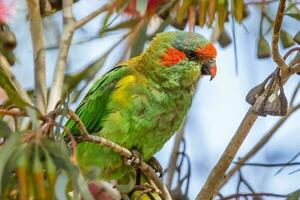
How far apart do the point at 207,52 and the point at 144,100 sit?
24cm

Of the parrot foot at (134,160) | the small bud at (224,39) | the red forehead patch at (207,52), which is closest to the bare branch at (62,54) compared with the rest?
the parrot foot at (134,160)

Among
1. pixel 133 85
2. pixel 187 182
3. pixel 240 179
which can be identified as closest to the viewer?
pixel 240 179

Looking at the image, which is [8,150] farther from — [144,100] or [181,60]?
[181,60]

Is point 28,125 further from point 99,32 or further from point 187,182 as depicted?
point 187,182

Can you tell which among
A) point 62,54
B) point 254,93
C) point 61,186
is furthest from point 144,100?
point 61,186

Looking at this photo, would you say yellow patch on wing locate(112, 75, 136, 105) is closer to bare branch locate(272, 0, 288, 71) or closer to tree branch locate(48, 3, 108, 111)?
tree branch locate(48, 3, 108, 111)

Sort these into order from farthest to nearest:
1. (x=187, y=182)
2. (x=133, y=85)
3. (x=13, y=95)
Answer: (x=133, y=85) < (x=187, y=182) < (x=13, y=95)

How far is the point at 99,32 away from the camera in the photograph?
249cm

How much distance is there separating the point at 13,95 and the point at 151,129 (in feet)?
2.67

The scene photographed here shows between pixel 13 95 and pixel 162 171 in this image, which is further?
pixel 162 171

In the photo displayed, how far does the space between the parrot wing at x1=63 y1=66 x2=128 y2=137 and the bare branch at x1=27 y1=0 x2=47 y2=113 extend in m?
0.11

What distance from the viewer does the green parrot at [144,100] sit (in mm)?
2285

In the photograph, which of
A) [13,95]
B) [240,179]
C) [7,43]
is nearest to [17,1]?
[7,43]

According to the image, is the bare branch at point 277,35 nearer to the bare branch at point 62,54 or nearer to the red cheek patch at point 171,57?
the red cheek patch at point 171,57
